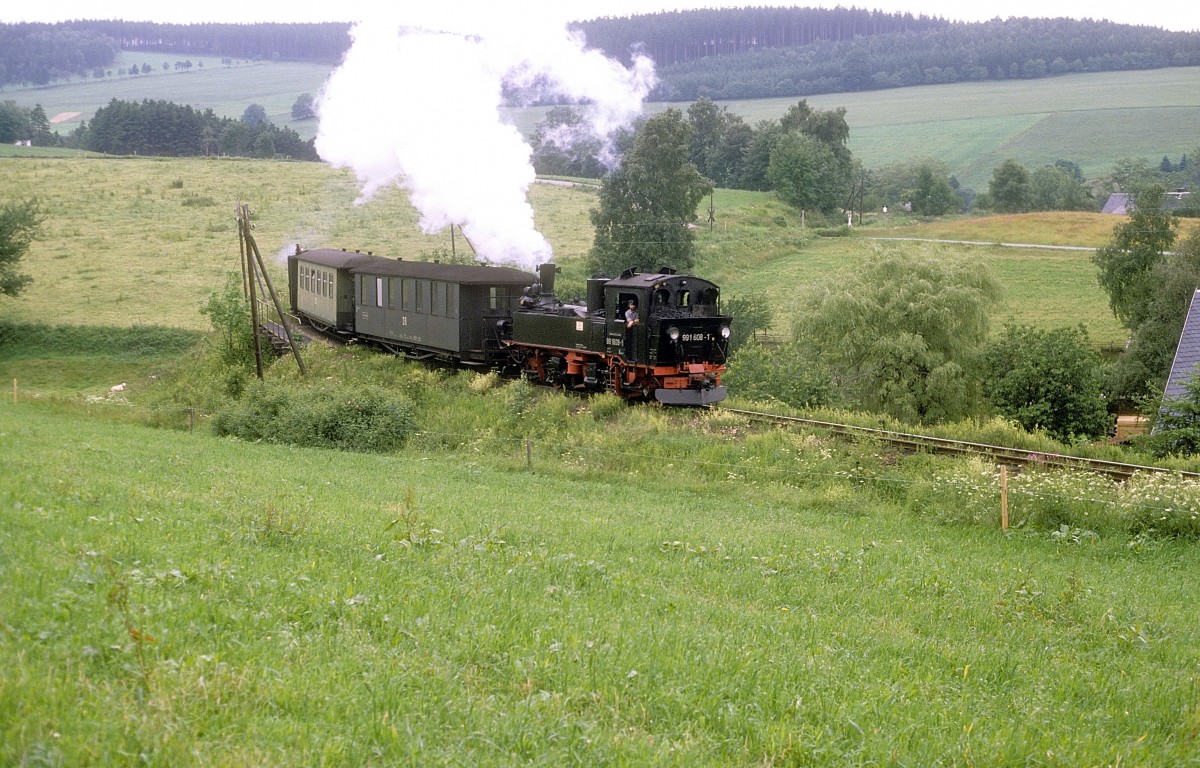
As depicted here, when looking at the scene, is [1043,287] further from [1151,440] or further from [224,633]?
[224,633]

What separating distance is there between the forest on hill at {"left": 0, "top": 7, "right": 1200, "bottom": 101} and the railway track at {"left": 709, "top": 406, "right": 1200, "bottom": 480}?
431 ft

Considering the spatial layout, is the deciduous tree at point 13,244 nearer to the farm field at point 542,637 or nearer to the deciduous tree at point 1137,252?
the farm field at point 542,637

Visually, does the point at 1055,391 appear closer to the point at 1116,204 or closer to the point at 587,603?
the point at 587,603

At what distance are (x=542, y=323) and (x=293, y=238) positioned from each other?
36653mm

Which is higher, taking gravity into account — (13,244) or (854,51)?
(854,51)

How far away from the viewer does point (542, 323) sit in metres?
24.5

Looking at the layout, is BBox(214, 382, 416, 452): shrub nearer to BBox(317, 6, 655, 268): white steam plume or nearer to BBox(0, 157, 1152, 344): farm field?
BBox(317, 6, 655, 268): white steam plume

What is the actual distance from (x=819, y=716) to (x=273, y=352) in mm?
28749

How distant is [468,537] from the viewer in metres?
10.1

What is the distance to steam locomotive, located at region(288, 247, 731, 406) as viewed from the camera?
22172mm

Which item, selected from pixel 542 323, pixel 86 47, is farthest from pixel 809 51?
pixel 542 323

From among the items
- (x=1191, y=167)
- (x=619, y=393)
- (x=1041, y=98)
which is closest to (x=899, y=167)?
(x=1191, y=167)

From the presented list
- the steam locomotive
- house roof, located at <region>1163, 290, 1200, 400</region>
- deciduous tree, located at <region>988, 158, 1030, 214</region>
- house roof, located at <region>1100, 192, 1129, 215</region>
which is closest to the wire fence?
the steam locomotive

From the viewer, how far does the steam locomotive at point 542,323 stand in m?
22.2
